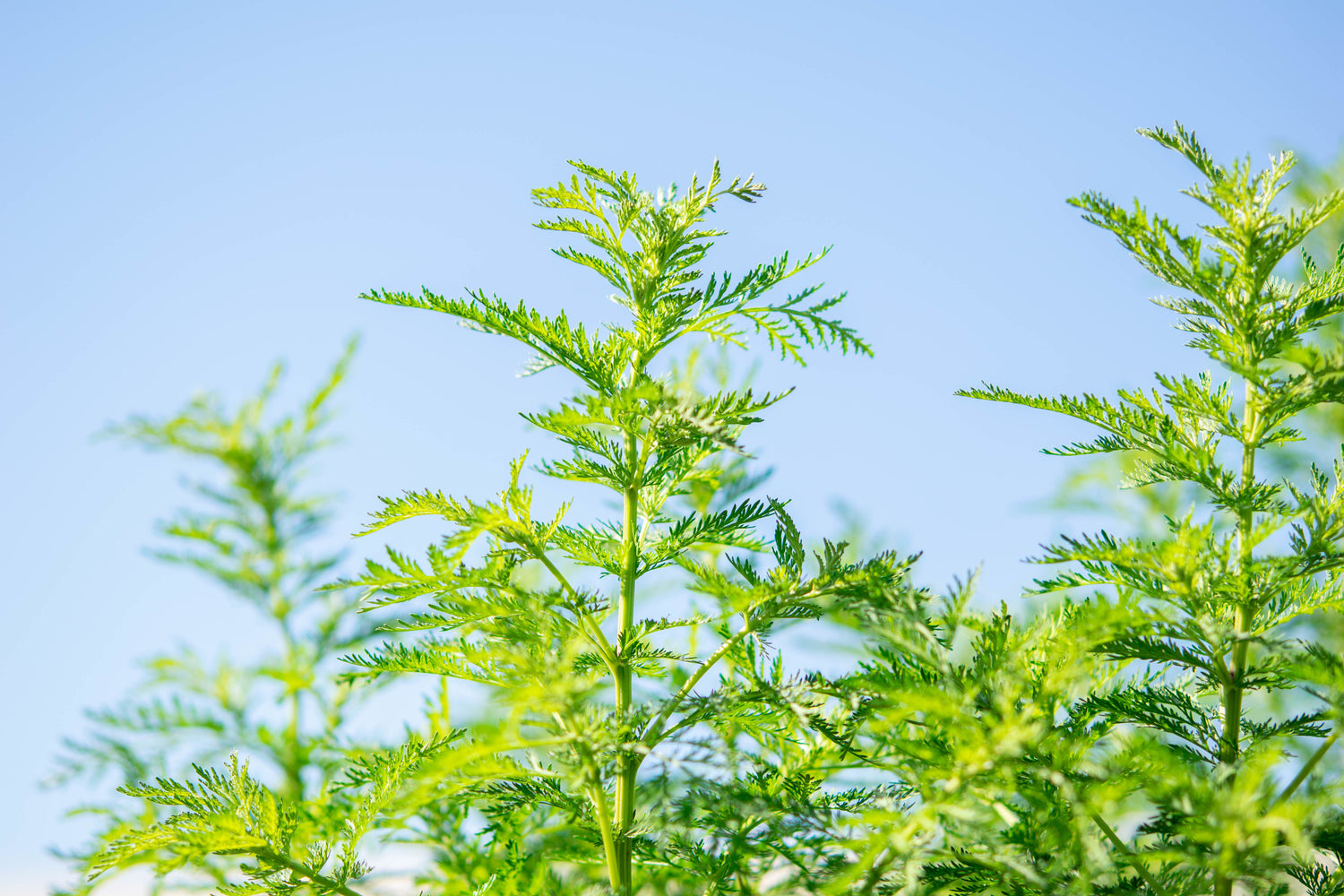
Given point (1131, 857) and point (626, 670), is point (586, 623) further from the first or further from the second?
point (1131, 857)

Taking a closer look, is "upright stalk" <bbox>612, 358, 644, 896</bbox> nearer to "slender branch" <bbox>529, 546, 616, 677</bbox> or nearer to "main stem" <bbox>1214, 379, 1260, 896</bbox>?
"slender branch" <bbox>529, 546, 616, 677</bbox>

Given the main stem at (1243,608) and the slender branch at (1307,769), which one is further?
the main stem at (1243,608)

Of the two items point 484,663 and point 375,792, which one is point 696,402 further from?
point 375,792

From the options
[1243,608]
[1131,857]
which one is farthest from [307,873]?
[1243,608]

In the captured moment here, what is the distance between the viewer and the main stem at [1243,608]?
1.50m

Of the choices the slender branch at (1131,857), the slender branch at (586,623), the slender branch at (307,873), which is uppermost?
the slender branch at (586,623)

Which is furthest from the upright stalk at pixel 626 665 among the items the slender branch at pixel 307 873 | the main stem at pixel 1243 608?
the main stem at pixel 1243 608

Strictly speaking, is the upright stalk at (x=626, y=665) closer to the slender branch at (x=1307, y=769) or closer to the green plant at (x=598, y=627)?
the green plant at (x=598, y=627)

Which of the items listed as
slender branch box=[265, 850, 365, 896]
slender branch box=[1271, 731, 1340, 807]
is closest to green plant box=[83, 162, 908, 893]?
slender branch box=[265, 850, 365, 896]

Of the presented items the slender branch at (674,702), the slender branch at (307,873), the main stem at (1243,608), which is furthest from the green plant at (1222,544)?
the slender branch at (307,873)

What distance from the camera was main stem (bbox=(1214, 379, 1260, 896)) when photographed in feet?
4.92

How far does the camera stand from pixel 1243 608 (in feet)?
5.01

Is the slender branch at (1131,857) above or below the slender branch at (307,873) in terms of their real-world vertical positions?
below

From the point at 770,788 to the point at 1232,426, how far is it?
0.99 m
